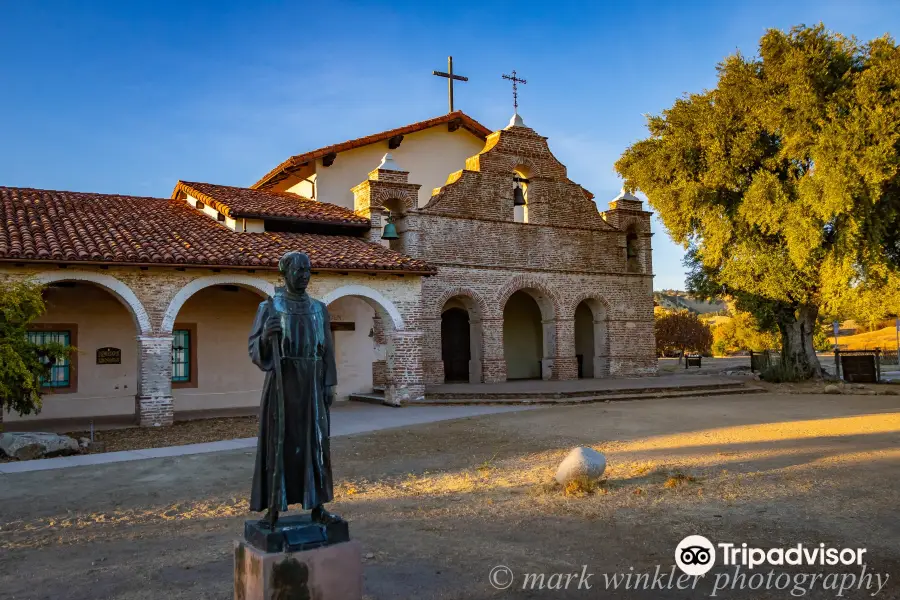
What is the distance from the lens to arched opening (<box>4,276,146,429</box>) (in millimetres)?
15031

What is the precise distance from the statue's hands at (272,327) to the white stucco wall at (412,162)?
16.7 m

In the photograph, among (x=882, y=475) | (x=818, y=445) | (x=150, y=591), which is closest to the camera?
(x=150, y=591)

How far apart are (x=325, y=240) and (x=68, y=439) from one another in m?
8.05

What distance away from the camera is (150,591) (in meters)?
4.76

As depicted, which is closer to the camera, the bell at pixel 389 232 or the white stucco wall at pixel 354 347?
the bell at pixel 389 232

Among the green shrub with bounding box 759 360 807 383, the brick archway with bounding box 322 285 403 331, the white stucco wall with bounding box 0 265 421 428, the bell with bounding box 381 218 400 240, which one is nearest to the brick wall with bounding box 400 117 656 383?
the bell with bounding box 381 218 400 240

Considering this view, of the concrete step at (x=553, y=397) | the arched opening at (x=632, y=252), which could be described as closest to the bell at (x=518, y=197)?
the arched opening at (x=632, y=252)

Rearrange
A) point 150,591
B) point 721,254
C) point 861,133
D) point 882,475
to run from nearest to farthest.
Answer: point 150,591 < point 882,475 < point 861,133 < point 721,254

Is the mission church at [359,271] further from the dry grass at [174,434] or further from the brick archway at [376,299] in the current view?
the dry grass at [174,434]

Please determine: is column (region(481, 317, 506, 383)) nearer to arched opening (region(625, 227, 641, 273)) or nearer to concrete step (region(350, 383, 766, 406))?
concrete step (region(350, 383, 766, 406))

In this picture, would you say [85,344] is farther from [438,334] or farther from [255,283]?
[438,334]

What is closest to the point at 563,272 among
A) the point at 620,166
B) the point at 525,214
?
the point at 525,214

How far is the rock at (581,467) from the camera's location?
7.56 m

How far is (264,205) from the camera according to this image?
1783 centimetres
